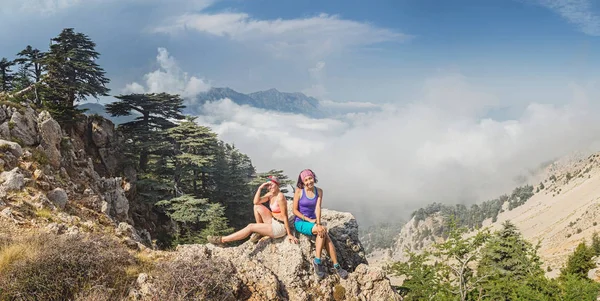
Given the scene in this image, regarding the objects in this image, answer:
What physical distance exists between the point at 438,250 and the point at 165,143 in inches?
897

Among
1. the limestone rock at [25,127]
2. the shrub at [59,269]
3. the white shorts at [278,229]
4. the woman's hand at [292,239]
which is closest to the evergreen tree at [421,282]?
the woman's hand at [292,239]

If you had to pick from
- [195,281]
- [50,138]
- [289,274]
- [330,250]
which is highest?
[50,138]

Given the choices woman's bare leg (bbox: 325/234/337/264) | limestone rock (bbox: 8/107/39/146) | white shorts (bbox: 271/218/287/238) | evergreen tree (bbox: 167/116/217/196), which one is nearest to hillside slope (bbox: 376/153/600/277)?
woman's bare leg (bbox: 325/234/337/264)

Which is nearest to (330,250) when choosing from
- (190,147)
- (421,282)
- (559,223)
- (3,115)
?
(421,282)

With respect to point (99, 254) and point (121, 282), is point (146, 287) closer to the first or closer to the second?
point (121, 282)

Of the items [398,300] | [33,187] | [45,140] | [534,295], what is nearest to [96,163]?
[45,140]

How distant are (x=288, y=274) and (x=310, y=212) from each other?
1521 millimetres

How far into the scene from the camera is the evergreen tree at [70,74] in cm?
2253

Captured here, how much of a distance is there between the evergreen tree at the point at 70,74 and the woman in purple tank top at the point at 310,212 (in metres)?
19.7

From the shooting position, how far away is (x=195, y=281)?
620cm

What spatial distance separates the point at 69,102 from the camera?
24703 millimetres

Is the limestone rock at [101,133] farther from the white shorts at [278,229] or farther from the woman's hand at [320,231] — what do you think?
the woman's hand at [320,231]

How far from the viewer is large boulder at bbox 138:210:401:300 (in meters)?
7.28

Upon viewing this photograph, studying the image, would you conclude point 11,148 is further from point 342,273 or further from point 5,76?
point 5,76
